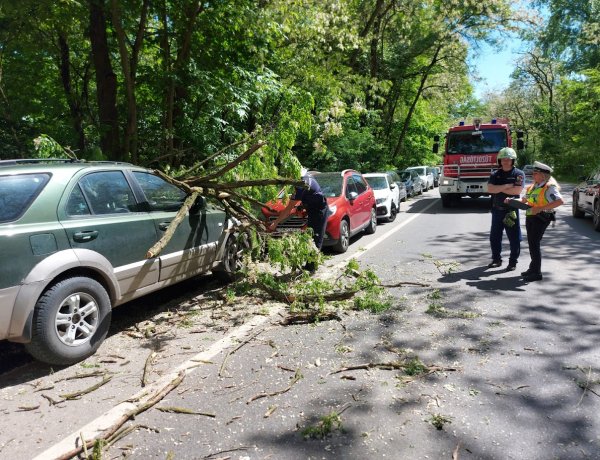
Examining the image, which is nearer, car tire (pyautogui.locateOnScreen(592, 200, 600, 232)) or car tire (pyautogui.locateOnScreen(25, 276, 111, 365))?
car tire (pyautogui.locateOnScreen(25, 276, 111, 365))

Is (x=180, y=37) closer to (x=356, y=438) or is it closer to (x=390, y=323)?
(x=390, y=323)

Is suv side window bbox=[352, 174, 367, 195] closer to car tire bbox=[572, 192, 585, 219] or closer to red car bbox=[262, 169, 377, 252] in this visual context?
red car bbox=[262, 169, 377, 252]

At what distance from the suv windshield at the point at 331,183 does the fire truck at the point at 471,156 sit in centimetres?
774

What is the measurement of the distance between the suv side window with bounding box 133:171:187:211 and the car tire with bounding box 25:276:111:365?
1.30 m

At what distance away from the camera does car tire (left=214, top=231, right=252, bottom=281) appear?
650 cm

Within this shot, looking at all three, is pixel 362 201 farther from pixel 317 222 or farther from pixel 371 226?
pixel 317 222

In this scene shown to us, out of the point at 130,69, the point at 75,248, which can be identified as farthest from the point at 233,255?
the point at 130,69

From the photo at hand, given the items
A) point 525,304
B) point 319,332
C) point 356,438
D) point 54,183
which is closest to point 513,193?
point 525,304

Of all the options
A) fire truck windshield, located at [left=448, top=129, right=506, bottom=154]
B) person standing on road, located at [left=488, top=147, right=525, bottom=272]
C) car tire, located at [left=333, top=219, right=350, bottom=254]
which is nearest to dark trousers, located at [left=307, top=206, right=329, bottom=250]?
car tire, located at [left=333, top=219, right=350, bottom=254]

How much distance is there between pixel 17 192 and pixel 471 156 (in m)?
15.6

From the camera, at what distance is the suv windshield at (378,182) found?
14.6m

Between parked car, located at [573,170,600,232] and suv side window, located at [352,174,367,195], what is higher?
suv side window, located at [352,174,367,195]

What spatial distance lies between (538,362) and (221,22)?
8.46m

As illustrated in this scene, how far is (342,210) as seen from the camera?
363 inches
